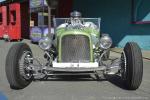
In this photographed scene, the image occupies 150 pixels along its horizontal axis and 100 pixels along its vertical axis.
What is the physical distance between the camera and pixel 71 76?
31.8ft

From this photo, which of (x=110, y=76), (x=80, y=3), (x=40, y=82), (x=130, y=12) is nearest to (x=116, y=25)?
(x=130, y=12)

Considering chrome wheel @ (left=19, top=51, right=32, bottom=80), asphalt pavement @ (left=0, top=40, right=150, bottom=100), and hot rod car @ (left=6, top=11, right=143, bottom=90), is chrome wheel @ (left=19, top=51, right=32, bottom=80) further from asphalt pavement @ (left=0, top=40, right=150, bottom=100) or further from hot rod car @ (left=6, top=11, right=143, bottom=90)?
asphalt pavement @ (left=0, top=40, right=150, bottom=100)

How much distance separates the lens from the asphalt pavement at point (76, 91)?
735 centimetres

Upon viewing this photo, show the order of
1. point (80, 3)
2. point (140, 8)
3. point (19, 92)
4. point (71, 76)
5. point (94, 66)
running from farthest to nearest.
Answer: point (80, 3) → point (140, 8) → point (71, 76) → point (94, 66) → point (19, 92)

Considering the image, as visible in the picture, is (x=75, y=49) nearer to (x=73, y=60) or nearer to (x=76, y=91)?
(x=73, y=60)

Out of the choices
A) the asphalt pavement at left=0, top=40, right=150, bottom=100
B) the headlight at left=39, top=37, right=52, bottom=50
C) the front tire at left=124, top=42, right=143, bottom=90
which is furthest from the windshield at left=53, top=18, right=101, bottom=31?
the front tire at left=124, top=42, right=143, bottom=90

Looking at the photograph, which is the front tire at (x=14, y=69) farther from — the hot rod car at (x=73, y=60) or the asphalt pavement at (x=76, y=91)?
the asphalt pavement at (x=76, y=91)

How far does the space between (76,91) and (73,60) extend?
97 centimetres

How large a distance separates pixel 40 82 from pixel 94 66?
1.37m

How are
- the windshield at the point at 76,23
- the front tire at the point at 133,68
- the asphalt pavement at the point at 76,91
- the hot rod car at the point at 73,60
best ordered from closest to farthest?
the asphalt pavement at the point at 76,91 → the front tire at the point at 133,68 → the hot rod car at the point at 73,60 → the windshield at the point at 76,23

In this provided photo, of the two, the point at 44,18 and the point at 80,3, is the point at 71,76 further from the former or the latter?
the point at 44,18

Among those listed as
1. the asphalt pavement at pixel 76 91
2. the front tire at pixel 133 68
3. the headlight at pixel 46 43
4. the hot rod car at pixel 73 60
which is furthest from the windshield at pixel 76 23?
the front tire at pixel 133 68

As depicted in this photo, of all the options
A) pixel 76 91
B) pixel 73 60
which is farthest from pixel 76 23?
pixel 76 91

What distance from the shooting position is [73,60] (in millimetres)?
8680
